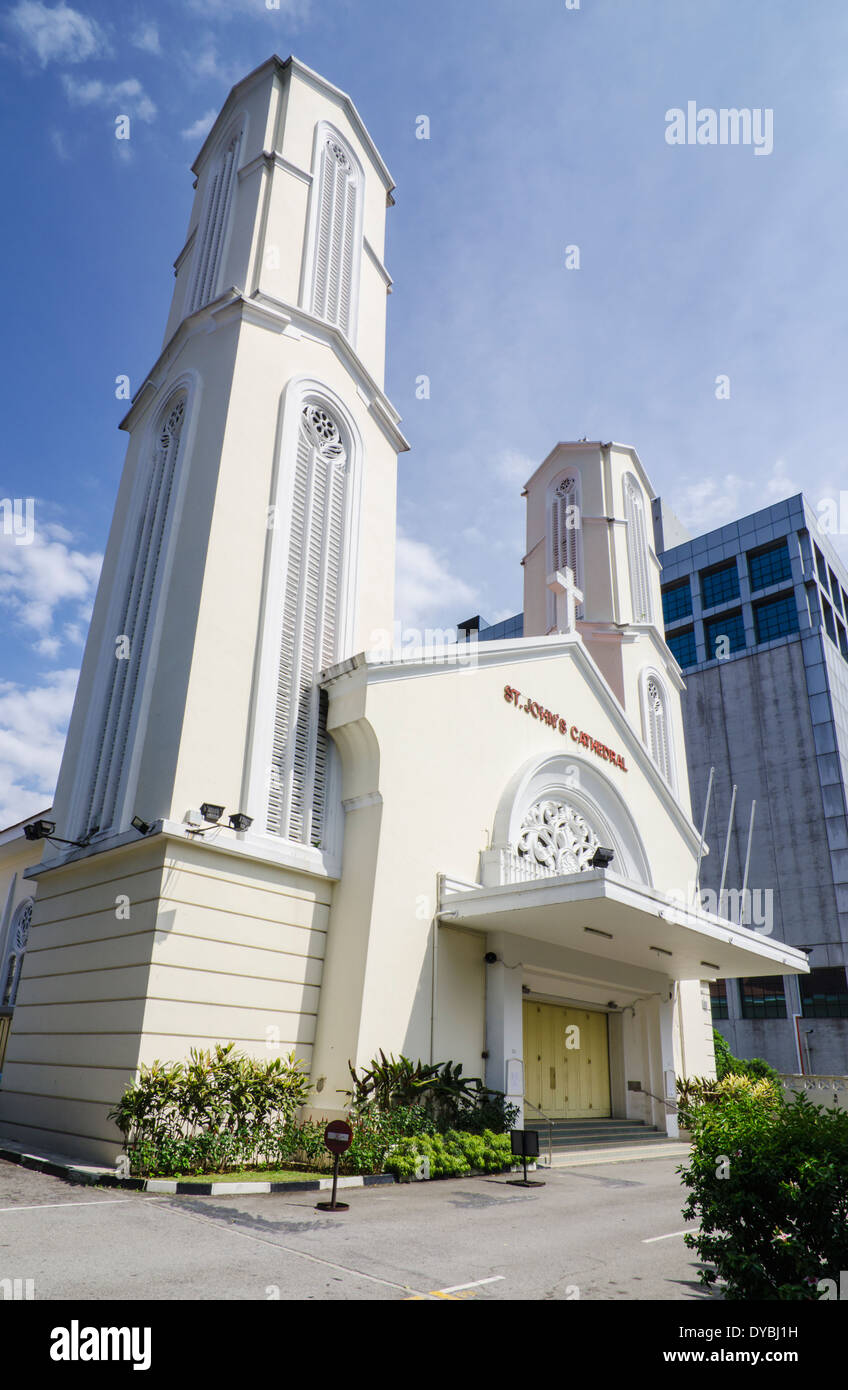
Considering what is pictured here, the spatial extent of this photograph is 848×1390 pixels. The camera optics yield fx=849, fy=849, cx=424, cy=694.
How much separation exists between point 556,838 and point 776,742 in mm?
34292

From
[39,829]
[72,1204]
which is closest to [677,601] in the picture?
[39,829]

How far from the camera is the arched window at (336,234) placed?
61.2 ft

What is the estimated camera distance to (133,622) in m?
16.0

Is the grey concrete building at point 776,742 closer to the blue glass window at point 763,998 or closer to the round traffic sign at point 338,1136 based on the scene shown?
the blue glass window at point 763,998

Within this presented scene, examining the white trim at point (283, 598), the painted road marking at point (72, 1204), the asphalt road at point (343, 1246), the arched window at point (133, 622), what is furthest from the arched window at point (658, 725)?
the painted road marking at point (72, 1204)

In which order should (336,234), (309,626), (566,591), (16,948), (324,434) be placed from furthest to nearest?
(566,591) < (16,948) < (336,234) < (324,434) < (309,626)

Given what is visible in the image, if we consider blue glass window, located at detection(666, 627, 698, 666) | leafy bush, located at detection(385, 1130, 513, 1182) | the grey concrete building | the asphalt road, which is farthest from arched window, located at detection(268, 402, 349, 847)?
blue glass window, located at detection(666, 627, 698, 666)

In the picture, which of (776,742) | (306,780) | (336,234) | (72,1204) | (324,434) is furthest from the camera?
(776,742)

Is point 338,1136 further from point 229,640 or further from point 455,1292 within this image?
point 229,640

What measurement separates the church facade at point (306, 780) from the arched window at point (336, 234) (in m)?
0.08

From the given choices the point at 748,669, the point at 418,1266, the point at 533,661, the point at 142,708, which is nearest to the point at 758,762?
the point at 748,669

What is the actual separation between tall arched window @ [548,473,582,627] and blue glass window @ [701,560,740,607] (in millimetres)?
29238

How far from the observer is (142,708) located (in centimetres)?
1409

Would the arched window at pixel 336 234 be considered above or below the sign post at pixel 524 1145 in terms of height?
above
